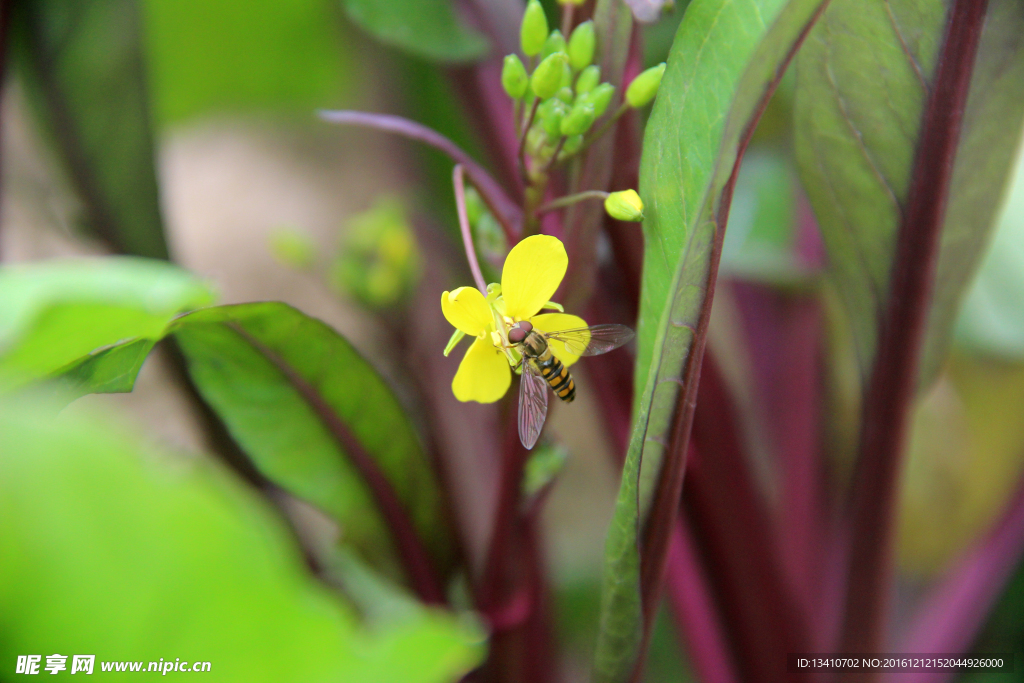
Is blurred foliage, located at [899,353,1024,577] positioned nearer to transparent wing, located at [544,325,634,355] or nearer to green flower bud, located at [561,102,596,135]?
transparent wing, located at [544,325,634,355]

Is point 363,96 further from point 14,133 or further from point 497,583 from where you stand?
point 497,583

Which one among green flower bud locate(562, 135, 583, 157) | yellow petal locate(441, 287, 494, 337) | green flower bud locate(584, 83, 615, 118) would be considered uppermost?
green flower bud locate(584, 83, 615, 118)

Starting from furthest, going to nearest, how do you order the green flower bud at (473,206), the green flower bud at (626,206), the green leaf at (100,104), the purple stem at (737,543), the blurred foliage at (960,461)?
the blurred foliage at (960,461), the green leaf at (100,104), the purple stem at (737,543), the green flower bud at (473,206), the green flower bud at (626,206)

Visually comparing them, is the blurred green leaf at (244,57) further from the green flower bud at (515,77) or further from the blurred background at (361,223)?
the green flower bud at (515,77)

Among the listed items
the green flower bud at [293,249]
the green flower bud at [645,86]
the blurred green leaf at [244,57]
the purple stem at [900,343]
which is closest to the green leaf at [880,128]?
the purple stem at [900,343]

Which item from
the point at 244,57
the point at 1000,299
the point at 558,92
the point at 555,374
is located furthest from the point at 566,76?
the point at 244,57

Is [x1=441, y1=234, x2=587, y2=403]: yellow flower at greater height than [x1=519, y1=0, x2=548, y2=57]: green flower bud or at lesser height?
lesser

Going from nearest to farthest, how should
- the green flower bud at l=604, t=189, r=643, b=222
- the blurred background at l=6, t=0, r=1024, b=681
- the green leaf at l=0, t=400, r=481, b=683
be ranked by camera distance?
the green leaf at l=0, t=400, r=481, b=683 → the green flower bud at l=604, t=189, r=643, b=222 → the blurred background at l=6, t=0, r=1024, b=681

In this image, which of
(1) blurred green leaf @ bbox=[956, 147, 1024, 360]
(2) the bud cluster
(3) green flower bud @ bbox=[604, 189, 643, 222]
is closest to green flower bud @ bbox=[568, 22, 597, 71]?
(2) the bud cluster
